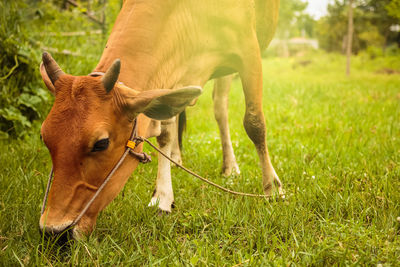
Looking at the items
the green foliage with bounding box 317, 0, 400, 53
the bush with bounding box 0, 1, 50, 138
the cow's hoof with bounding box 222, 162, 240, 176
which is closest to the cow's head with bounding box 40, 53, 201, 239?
the cow's hoof with bounding box 222, 162, 240, 176

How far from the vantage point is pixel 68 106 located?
1.82m

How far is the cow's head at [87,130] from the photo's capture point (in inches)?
71.1

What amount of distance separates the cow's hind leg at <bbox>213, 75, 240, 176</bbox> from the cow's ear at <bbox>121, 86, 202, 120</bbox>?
1629mm

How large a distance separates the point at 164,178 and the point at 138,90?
1.01 meters

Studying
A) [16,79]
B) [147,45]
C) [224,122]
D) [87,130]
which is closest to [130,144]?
[87,130]

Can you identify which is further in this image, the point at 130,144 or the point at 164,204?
the point at 164,204

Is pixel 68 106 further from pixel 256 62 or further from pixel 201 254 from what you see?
pixel 256 62

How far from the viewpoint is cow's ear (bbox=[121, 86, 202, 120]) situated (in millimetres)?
1896

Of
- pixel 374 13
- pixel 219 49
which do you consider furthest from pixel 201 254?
pixel 374 13

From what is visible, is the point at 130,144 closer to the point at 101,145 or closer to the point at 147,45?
the point at 101,145

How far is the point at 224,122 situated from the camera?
404cm

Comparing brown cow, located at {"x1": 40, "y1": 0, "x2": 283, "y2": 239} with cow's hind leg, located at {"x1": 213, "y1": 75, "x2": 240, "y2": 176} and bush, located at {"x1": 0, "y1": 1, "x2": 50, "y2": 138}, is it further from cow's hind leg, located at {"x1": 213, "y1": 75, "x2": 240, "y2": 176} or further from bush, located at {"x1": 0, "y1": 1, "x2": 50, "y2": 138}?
bush, located at {"x1": 0, "y1": 1, "x2": 50, "y2": 138}

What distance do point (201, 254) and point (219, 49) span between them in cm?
160

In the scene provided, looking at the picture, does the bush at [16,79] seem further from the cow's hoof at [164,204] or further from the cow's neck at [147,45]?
the cow's neck at [147,45]
